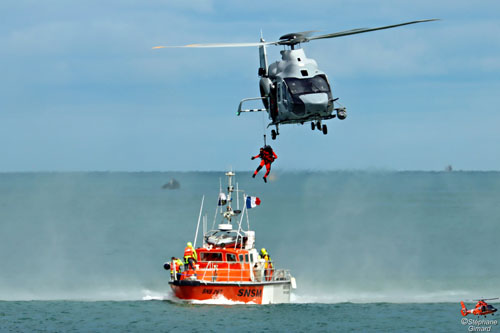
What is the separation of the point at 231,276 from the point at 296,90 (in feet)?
56.3

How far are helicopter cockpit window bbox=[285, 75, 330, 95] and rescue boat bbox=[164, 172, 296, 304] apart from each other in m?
16.1

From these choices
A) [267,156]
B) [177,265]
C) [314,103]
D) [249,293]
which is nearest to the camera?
[314,103]

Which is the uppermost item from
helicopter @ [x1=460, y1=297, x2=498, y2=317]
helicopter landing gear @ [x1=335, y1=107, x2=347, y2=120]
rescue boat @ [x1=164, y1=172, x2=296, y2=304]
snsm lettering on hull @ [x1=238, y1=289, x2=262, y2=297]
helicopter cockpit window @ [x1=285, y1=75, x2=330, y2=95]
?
helicopter cockpit window @ [x1=285, y1=75, x2=330, y2=95]

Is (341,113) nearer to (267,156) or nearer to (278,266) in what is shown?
(267,156)

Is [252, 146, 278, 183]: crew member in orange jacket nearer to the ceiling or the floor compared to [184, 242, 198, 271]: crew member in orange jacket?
nearer to the ceiling

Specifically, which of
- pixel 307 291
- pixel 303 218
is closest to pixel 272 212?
pixel 303 218

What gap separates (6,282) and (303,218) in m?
66.3

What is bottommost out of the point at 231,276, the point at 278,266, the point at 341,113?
the point at 231,276

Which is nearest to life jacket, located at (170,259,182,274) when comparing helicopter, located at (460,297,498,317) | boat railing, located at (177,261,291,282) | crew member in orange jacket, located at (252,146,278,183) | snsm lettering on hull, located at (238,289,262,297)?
boat railing, located at (177,261,291,282)

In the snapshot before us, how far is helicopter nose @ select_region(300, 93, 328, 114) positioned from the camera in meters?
37.3

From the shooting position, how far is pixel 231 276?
51531 mm

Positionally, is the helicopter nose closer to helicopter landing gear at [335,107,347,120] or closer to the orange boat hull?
helicopter landing gear at [335,107,347,120]

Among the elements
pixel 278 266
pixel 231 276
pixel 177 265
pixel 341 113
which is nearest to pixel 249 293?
pixel 231 276

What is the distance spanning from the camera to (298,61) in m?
39.1
